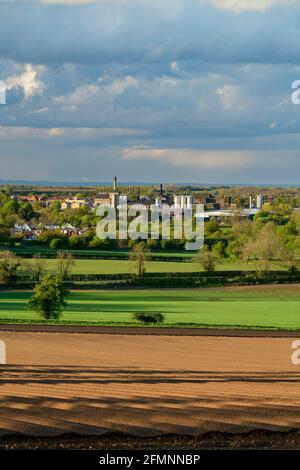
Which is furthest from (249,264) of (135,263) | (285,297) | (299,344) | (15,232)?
(299,344)

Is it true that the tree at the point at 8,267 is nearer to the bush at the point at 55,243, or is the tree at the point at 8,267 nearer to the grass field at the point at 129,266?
the grass field at the point at 129,266

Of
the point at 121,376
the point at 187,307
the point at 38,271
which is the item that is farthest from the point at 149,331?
the point at 38,271

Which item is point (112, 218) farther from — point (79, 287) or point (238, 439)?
point (238, 439)

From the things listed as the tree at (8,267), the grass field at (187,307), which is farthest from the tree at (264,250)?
the tree at (8,267)

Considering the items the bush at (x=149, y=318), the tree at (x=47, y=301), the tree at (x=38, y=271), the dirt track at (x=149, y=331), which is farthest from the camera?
the tree at (x=38, y=271)

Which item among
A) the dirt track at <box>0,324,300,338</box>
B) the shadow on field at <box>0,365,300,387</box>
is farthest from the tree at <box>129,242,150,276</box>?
the shadow on field at <box>0,365,300,387</box>

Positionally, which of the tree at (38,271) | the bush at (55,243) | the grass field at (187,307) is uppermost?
the bush at (55,243)

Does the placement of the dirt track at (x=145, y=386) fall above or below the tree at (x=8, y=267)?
above
